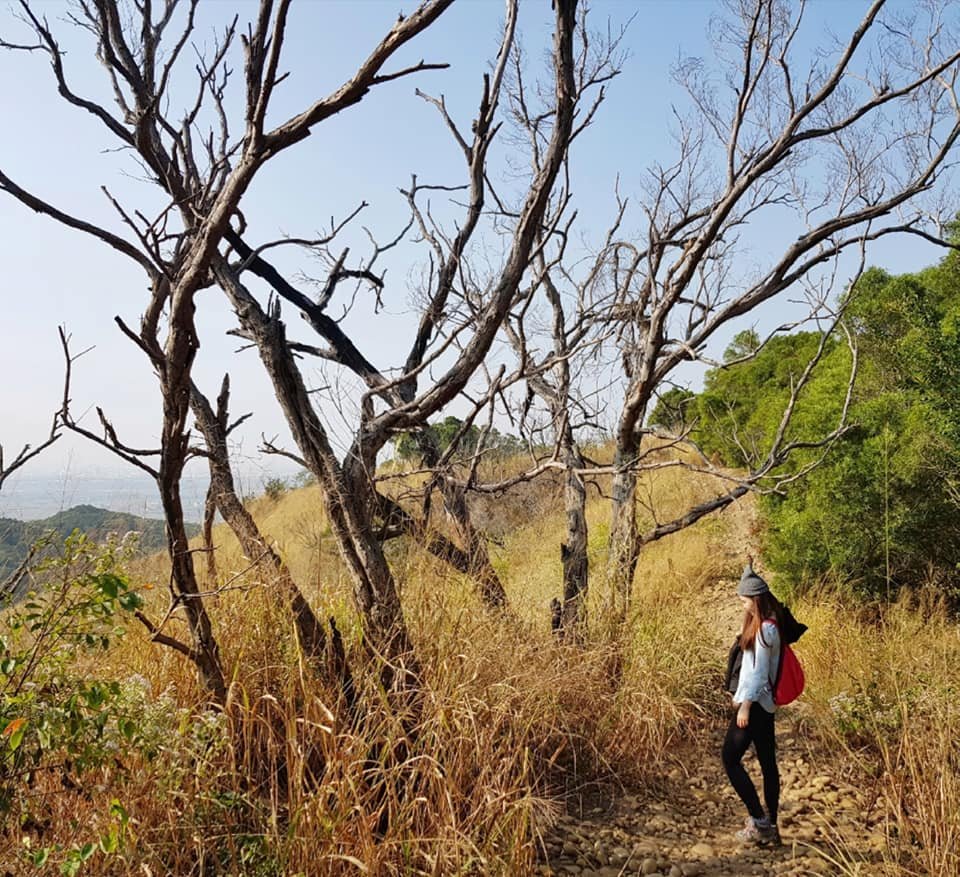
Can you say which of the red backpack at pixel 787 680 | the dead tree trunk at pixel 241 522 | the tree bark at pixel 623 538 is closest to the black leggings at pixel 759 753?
Answer: the red backpack at pixel 787 680

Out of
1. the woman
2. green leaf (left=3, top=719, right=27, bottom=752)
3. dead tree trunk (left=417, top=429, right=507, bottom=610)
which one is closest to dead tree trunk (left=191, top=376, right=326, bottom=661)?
dead tree trunk (left=417, top=429, right=507, bottom=610)

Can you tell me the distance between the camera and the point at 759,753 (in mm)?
4320

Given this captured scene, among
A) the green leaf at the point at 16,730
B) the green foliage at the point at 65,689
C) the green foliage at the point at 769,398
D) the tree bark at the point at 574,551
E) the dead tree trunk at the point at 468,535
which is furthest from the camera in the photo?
the green foliage at the point at 769,398

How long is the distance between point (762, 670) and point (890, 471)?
4.06m

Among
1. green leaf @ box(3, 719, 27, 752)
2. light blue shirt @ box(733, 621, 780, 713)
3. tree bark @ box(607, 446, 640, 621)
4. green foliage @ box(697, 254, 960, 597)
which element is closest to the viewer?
green leaf @ box(3, 719, 27, 752)

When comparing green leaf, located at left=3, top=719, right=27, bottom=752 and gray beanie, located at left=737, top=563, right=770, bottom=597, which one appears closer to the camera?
green leaf, located at left=3, top=719, right=27, bottom=752

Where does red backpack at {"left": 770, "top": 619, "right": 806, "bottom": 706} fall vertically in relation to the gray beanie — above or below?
below

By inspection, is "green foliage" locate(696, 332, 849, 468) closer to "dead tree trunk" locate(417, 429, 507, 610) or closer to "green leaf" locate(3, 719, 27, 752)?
"dead tree trunk" locate(417, 429, 507, 610)

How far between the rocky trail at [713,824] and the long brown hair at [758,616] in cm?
96

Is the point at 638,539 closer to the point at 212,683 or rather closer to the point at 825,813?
the point at 825,813

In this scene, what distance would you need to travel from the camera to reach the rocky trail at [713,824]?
12.1ft

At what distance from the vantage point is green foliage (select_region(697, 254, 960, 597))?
690 cm

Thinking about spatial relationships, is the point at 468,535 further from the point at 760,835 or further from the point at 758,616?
the point at 760,835

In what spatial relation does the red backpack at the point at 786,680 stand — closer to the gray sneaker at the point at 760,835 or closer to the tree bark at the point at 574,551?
the gray sneaker at the point at 760,835
